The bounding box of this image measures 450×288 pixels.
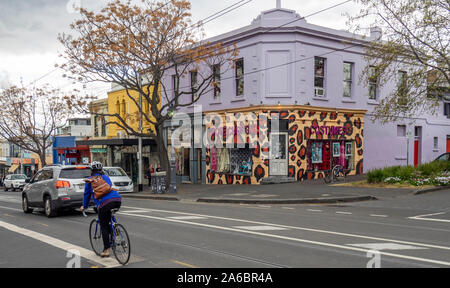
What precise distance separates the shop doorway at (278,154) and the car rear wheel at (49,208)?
1289 centimetres

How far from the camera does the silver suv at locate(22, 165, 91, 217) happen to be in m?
14.2

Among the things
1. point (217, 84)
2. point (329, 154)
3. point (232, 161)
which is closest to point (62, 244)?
point (232, 161)

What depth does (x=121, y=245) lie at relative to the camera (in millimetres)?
7117

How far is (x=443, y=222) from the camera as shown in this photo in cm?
1198

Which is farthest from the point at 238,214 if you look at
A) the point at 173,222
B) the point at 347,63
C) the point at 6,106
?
the point at 6,106

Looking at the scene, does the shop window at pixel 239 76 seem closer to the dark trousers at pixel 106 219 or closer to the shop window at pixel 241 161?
the shop window at pixel 241 161

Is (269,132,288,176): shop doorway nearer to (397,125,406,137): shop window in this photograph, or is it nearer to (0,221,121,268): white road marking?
(397,125,406,137): shop window

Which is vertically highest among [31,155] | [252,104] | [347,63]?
[347,63]

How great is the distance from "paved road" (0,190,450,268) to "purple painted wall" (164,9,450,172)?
10.7 metres

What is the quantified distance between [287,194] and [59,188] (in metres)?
9.30

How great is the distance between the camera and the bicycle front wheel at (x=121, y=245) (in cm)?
703

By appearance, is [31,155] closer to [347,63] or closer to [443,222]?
[347,63]
